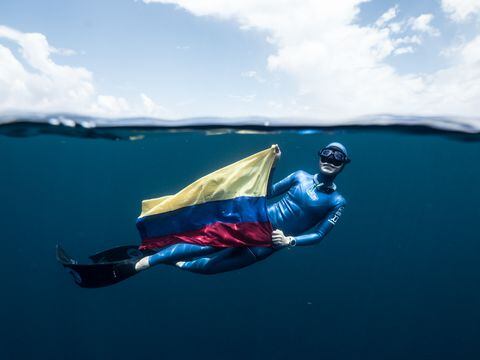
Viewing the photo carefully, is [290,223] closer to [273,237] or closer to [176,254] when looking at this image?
[273,237]

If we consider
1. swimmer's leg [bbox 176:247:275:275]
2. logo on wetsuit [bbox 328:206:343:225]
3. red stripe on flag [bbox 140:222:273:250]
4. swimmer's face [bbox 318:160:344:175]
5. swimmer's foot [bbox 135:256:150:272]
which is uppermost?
swimmer's face [bbox 318:160:344:175]

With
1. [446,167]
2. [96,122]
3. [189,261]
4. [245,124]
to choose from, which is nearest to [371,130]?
[245,124]

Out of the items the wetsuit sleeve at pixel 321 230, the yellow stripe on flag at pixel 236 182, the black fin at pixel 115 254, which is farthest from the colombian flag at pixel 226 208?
the black fin at pixel 115 254

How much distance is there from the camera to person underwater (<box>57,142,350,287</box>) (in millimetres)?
4980

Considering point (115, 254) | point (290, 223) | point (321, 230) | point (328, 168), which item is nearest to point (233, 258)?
point (290, 223)

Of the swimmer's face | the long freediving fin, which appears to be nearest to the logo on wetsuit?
the swimmer's face

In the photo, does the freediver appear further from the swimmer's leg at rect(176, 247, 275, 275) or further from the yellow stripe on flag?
the yellow stripe on flag

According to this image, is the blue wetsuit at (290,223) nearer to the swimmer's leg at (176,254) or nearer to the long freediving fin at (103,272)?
the swimmer's leg at (176,254)

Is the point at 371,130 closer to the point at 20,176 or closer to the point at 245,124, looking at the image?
the point at 245,124

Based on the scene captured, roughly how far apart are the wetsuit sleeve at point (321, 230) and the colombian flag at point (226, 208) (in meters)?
0.55

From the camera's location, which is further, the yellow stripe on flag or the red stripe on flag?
the yellow stripe on flag

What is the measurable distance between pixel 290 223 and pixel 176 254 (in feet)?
6.83

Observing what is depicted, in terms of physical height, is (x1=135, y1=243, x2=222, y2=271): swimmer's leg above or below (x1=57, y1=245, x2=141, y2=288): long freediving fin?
above

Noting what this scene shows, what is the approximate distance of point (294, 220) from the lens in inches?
215
